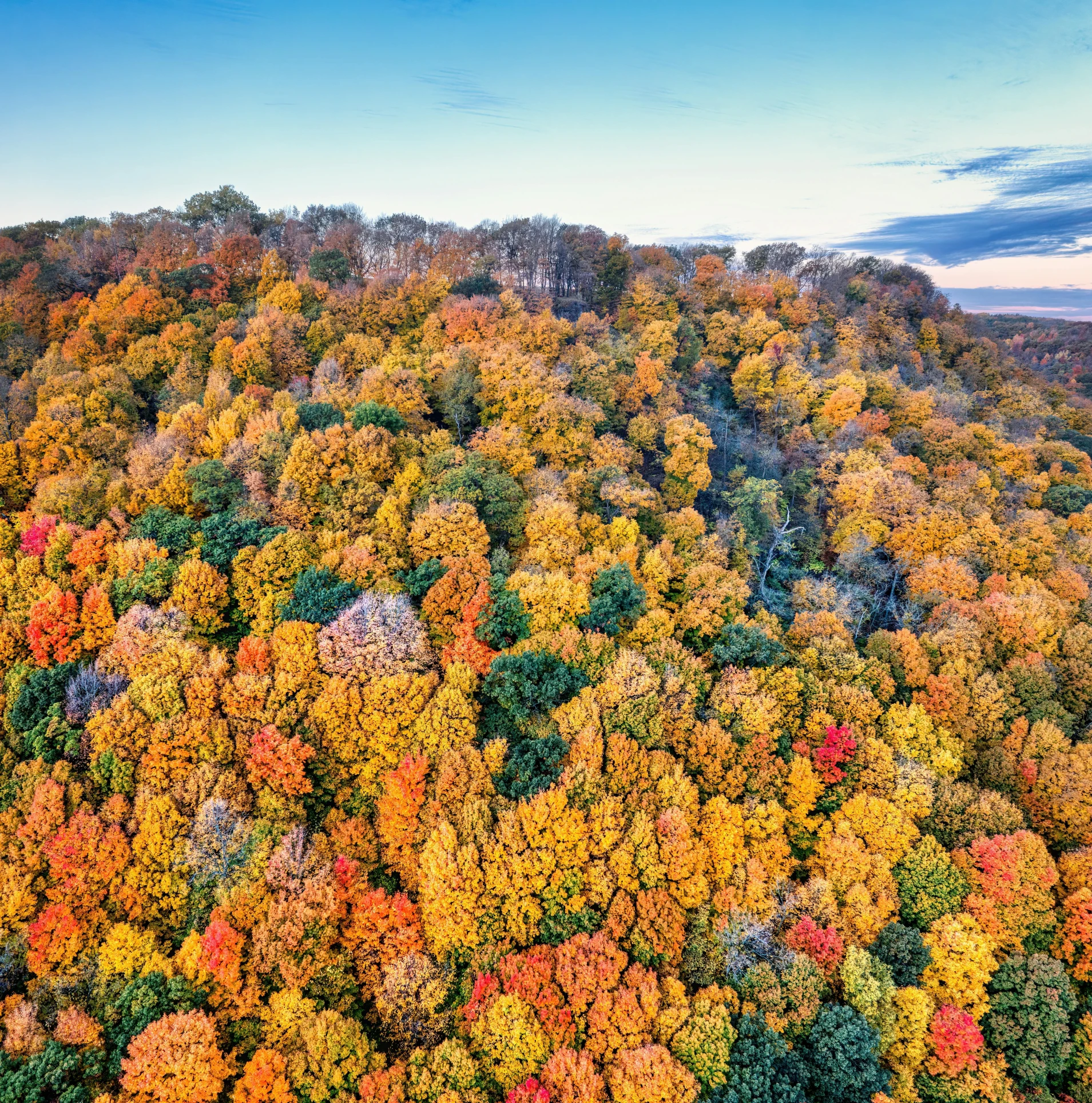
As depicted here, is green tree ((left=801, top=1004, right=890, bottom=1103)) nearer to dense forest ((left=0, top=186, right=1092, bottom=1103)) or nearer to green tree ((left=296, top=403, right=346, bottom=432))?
dense forest ((left=0, top=186, right=1092, bottom=1103))

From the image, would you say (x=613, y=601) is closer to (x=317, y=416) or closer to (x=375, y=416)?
(x=375, y=416)

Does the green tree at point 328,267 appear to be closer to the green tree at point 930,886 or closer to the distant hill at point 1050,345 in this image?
the green tree at point 930,886

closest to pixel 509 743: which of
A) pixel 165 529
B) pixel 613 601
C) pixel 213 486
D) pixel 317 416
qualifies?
pixel 613 601

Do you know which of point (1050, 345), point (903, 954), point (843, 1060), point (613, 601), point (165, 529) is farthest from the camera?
point (1050, 345)

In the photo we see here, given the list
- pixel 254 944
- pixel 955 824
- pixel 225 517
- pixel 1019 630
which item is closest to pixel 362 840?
pixel 254 944

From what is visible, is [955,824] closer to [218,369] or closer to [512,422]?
[512,422]

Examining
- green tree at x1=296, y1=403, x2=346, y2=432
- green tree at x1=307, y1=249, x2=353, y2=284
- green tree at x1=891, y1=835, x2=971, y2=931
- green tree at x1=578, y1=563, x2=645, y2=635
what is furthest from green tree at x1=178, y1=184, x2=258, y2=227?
green tree at x1=891, y1=835, x2=971, y2=931

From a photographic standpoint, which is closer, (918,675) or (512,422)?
(918,675)

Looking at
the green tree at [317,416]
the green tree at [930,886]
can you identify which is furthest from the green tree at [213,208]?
the green tree at [930,886]

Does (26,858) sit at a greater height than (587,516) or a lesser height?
lesser
